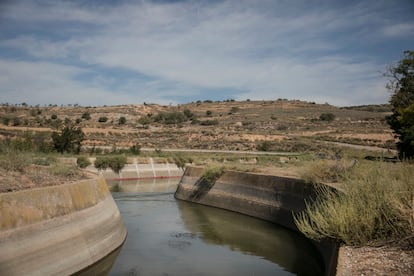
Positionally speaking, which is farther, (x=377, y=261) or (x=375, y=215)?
(x=375, y=215)

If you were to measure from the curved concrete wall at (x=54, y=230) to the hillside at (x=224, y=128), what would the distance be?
4539 cm

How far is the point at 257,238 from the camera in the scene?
18.6 metres

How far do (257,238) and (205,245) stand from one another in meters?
2.76

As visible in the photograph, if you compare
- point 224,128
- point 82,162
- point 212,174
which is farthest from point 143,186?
point 224,128

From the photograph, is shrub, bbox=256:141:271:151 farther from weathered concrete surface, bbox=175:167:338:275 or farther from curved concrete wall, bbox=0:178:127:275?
curved concrete wall, bbox=0:178:127:275

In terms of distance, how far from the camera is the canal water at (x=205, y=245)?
13.9 meters

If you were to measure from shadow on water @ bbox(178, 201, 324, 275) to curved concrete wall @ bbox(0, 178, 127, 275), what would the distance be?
5626mm

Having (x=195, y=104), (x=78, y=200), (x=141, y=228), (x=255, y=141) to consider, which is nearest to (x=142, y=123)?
(x=255, y=141)

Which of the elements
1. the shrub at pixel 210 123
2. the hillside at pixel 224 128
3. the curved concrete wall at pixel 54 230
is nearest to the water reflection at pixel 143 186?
the curved concrete wall at pixel 54 230

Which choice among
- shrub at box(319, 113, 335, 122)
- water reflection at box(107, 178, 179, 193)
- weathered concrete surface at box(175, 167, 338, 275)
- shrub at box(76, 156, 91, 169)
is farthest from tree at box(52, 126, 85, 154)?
shrub at box(319, 113, 335, 122)

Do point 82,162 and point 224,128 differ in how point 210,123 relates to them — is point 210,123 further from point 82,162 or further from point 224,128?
point 82,162

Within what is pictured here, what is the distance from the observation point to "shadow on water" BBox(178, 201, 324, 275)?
15.1m

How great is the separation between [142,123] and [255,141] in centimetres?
3298

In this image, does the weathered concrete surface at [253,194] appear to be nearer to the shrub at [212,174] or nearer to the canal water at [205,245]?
the shrub at [212,174]
